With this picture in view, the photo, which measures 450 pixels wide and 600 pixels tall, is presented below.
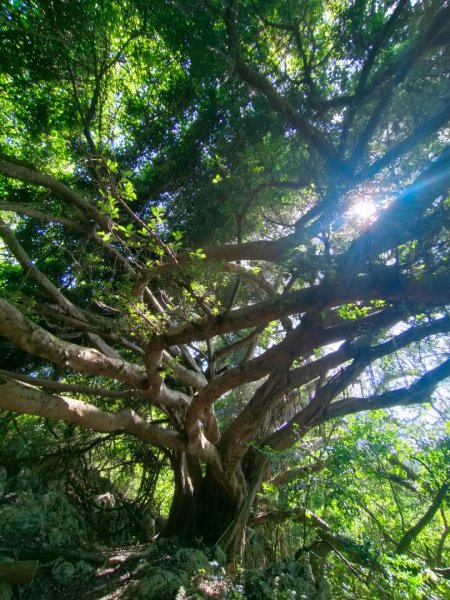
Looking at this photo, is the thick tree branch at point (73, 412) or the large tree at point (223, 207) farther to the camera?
the large tree at point (223, 207)

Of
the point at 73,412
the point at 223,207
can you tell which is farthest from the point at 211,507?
the point at 223,207

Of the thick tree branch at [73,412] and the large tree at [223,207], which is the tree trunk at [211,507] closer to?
the large tree at [223,207]

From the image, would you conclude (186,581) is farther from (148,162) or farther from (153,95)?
(153,95)

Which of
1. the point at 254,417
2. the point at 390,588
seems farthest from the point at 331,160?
the point at 390,588

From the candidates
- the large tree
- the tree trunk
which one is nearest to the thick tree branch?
the large tree

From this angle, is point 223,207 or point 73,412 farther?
point 223,207

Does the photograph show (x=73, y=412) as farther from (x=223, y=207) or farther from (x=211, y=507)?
(x=223, y=207)

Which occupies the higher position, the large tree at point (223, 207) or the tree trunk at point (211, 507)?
the large tree at point (223, 207)

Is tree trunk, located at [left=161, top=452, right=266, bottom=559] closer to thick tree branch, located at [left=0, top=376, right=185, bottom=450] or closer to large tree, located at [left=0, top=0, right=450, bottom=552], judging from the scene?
large tree, located at [left=0, top=0, right=450, bottom=552]

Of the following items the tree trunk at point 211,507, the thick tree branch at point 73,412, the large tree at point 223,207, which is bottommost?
the tree trunk at point 211,507

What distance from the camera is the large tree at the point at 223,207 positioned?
8.09 ft

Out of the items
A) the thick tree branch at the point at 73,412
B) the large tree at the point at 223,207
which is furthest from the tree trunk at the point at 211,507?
the thick tree branch at the point at 73,412

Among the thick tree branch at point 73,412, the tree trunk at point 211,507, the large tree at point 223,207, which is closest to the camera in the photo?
the thick tree branch at point 73,412

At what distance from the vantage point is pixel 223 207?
4391 millimetres
